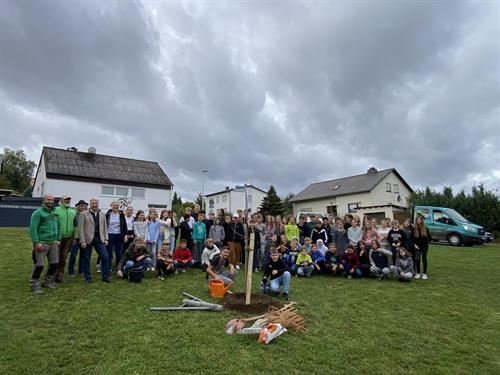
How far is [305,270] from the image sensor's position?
9086 millimetres

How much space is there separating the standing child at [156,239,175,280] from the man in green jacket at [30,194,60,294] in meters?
2.38

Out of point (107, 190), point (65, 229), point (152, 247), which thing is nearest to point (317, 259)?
point (152, 247)

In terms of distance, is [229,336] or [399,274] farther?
[399,274]

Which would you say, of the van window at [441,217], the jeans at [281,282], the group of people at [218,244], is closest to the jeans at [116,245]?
the group of people at [218,244]

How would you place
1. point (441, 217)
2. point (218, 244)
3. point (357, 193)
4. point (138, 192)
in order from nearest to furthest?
1. point (218, 244)
2. point (441, 217)
3. point (138, 192)
4. point (357, 193)

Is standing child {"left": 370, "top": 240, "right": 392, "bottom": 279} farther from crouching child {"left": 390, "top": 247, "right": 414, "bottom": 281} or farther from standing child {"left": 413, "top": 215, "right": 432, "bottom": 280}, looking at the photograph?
standing child {"left": 413, "top": 215, "right": 432, "bottom": 280}

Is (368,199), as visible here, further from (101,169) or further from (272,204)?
(101,169)

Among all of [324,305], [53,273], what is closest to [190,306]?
[324,305]

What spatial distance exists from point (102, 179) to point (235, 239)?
858 inches

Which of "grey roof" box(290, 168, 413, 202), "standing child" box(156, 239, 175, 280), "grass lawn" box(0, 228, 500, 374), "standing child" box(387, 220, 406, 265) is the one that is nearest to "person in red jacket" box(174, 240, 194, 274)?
"standing child" box(156, 239, 175, 280)

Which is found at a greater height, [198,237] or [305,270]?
[198,237]

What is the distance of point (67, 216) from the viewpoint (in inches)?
287

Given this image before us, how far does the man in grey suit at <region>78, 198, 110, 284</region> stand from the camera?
7371 millimetres

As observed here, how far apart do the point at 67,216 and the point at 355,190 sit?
3319 centimetres
